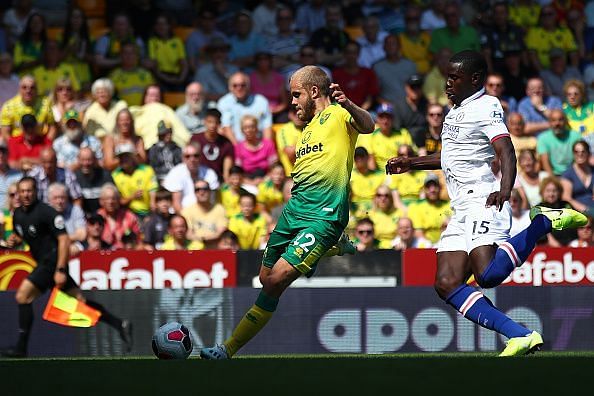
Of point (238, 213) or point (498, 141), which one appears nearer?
point (498, 141)

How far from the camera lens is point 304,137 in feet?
29.3

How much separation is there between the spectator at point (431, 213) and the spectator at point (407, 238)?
2.3 inches

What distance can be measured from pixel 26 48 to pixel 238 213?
398 cm

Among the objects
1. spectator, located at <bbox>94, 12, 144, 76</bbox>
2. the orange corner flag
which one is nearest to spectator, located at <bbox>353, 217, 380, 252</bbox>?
the orange corner flag

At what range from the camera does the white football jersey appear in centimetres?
846

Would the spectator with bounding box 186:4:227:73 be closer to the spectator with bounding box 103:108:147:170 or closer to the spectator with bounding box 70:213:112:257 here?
the spectator with bounding box 103:108:147:170

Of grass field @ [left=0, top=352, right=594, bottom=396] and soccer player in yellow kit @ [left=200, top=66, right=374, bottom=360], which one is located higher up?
soccer player in yellow kit @ [left=200, top=66, right=374, bottom=360]

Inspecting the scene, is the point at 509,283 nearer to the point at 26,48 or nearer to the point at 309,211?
the point at 309,211

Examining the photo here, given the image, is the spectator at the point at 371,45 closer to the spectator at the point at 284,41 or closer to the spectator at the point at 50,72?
the spectator at the point at 284,41

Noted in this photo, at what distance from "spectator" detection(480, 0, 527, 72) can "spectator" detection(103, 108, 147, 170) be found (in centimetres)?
495

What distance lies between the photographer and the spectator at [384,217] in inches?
575

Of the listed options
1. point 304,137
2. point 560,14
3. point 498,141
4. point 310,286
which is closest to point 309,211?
point 304,137

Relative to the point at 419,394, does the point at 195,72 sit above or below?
above

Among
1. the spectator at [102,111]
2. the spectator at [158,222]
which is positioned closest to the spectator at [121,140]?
the spectator at [102,111]
